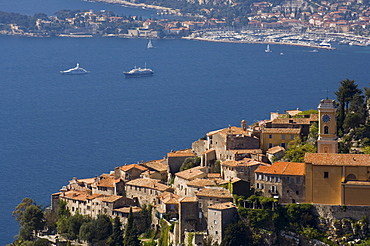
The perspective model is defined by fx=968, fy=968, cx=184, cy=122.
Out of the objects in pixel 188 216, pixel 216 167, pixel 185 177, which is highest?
pixel 216 167

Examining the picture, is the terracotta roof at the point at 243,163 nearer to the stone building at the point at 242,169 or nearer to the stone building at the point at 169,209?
the stone building at the point at 242,169

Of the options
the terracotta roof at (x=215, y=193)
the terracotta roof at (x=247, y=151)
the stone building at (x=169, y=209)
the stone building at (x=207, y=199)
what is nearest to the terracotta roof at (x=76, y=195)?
the stone building at (x=169, y=209)

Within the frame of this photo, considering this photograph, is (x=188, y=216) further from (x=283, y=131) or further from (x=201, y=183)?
(x=283, y=131)

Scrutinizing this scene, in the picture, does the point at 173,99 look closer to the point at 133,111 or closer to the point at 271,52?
the point at 133,111

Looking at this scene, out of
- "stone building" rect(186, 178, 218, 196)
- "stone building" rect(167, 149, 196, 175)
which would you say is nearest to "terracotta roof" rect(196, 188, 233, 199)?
"stone building" rect(186, 178, 218, 196)

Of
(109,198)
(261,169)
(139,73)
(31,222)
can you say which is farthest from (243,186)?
(139,73)
